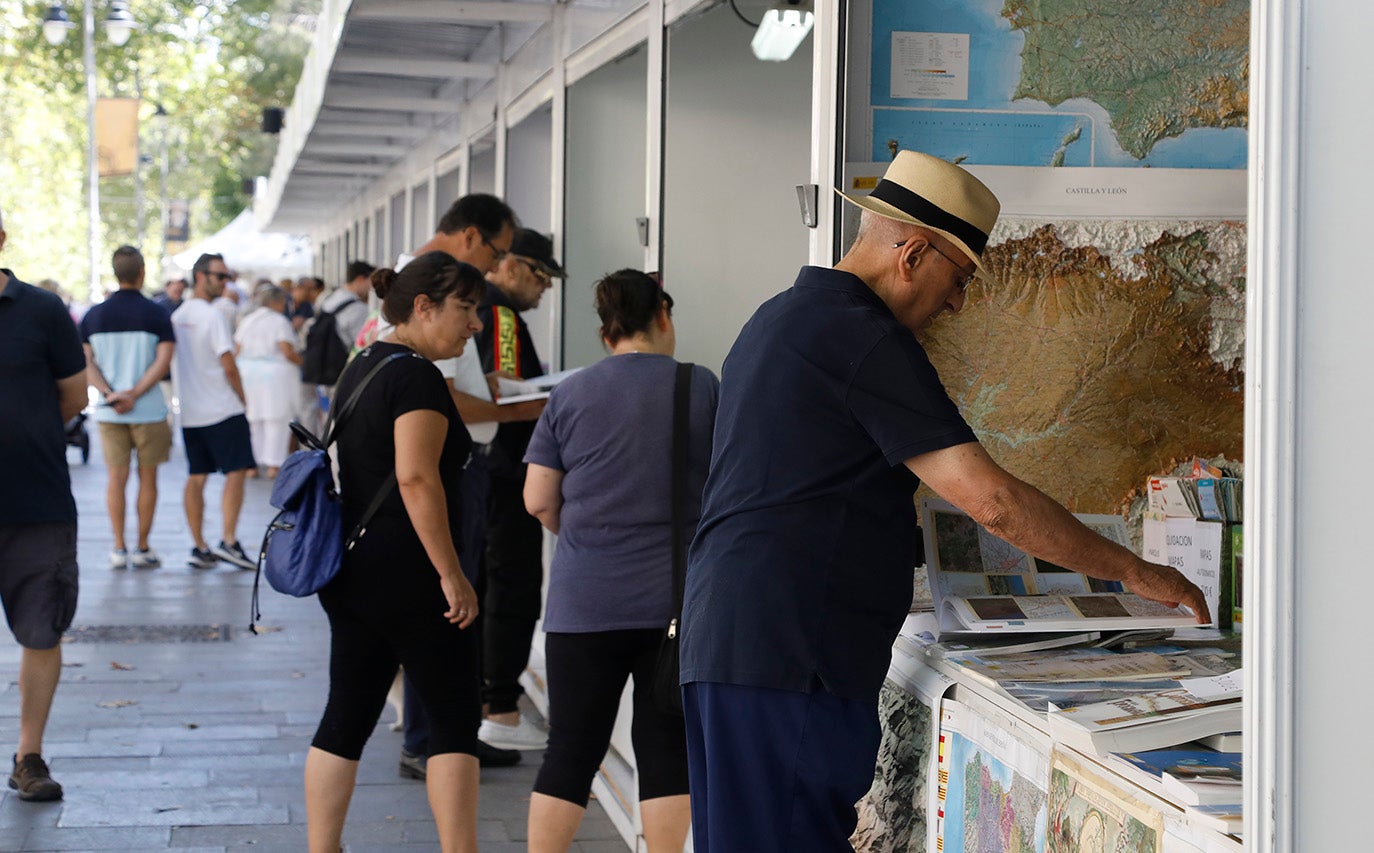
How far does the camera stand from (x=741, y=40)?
5418 millimetres

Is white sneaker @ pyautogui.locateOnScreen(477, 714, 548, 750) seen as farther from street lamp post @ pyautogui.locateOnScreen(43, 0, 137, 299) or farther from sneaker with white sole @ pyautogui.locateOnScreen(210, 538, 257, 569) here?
street lamp post @ pyautogui.locateOnScreen(43, 0, 137, 299)

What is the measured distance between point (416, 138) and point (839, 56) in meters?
9.05

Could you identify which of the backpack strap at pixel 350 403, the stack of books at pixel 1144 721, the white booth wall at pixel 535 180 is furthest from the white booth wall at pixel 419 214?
the stack of books at pixel 1144 721

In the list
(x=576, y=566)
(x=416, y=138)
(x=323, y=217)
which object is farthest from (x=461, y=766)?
(x=323, y=217)

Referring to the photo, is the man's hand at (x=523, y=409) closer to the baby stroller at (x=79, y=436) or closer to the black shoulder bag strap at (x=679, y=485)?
the black shoulder bag strap at (x=679, y=485)

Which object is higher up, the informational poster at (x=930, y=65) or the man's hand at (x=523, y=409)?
the informational poster at (x=930, y=65)

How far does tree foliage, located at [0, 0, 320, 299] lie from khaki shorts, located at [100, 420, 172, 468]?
99.7 feet

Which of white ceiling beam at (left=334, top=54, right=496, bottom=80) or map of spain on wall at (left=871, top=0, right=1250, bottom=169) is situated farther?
white ceiling beam at (left=334, top=54, right=496, bottom=80)

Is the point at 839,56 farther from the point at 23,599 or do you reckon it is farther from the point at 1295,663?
the point at 23,599

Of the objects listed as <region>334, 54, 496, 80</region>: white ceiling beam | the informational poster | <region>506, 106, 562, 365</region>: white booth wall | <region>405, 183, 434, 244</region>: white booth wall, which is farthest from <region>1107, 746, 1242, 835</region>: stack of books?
<region>405, 183, 434, 244</region>: white booth wall

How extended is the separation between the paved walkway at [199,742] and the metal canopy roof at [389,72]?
3190 millimetres

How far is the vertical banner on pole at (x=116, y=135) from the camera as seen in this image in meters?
23.8

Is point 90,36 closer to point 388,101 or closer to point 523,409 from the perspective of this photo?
point 388,101

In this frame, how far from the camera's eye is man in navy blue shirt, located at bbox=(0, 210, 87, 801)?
198 inches
